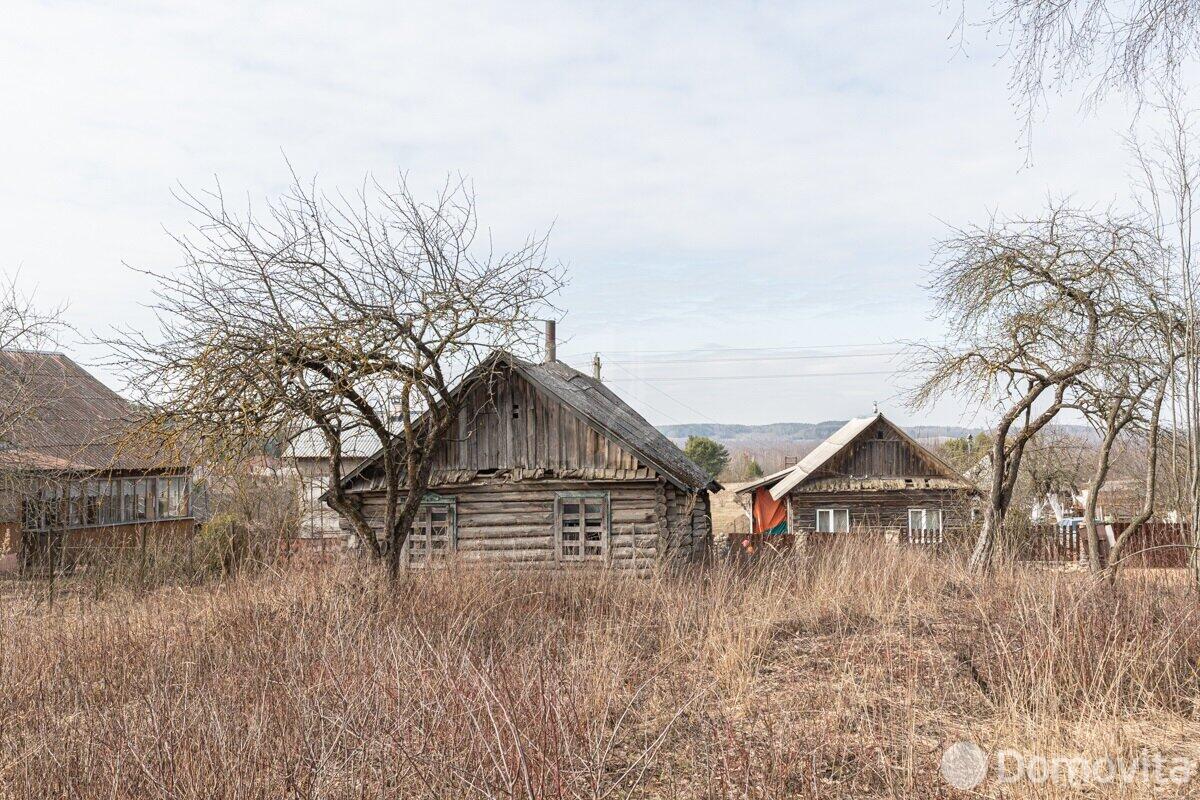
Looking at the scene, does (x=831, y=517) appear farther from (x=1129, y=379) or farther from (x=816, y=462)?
(x=1129, y=379)

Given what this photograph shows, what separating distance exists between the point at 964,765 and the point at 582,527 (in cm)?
1279

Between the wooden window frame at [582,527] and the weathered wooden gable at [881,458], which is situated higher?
the weathered wooden gable at [881,458]

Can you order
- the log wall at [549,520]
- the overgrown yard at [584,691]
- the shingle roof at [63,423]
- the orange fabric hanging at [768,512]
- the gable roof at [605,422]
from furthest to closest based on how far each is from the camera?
the orange fabric hanging at [768,512], the log wall at [549,520], the gable roof at [605,422], the shingle roof at [63,423], the overgrown yard at [584,691]

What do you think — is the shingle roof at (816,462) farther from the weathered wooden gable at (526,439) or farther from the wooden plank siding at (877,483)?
the weathered wooden gable at (526,439)

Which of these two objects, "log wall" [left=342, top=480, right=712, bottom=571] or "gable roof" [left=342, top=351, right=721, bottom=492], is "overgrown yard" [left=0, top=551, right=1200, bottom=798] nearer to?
"gable roof" [left=342, top=351, right=721, bottom=492]

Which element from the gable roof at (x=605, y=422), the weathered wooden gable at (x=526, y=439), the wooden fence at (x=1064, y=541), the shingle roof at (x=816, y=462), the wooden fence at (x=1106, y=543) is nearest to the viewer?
the gable roof at (x=605, y=422)

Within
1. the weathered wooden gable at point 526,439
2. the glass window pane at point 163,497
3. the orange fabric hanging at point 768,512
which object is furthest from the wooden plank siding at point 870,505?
the glass window pane at point 163,497

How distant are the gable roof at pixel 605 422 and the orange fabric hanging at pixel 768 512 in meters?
13.0

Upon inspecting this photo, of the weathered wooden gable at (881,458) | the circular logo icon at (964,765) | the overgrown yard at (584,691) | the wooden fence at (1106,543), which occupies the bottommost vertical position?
the wooden fence at (1106,543)

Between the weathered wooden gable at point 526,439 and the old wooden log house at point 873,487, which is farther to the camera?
the old wooden log house at point 873,487

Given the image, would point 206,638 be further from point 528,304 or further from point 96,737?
point 528,304

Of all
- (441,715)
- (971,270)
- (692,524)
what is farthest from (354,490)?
(441,715)

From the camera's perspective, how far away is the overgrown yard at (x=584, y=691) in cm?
420

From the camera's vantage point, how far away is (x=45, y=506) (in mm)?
20797
